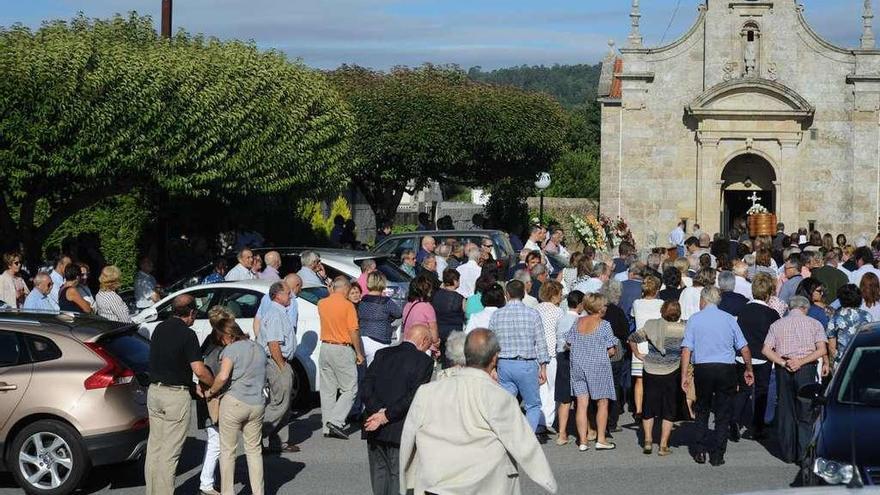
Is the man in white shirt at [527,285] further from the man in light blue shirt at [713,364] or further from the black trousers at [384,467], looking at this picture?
the black trousers at [384,467]

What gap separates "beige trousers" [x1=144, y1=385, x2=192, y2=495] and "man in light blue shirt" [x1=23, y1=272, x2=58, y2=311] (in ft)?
17.3

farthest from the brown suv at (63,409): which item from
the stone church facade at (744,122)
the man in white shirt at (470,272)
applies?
the stone church facade at (744,122)

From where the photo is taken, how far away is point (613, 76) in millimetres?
38000

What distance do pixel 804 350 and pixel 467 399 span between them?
6.30 meters

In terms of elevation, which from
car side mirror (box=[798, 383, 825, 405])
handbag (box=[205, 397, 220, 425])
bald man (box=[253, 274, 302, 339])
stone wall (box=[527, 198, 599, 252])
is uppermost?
stone wall (box=[527, 198, 599, 252])

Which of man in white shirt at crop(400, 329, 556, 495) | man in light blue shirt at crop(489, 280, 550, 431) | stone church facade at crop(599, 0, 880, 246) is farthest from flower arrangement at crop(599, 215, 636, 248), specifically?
man in white shirt at crop(400, 329, 556, 495)

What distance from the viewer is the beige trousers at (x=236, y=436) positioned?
413 inches

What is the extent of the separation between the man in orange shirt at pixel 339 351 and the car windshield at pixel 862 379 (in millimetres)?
5237

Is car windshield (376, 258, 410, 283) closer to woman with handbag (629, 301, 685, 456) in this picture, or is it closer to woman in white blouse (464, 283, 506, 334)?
woman in white blouse (464, 283, 506, 334)

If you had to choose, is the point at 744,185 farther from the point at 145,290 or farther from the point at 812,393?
the point at 812,393

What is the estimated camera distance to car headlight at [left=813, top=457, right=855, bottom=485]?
889 cm

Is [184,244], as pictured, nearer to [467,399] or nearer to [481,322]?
[481,322]

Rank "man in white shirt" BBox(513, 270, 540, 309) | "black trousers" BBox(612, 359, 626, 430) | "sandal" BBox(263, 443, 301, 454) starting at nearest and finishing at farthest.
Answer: "sandal" BBox(263, 443, 301, 454), "black trousers" BBox(612, 359, 626, 430), "man in white shirt" BBox(513, 270, 540, 309)

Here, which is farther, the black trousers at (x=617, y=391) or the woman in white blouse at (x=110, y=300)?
the woman in white blouse at (x=110, y=300)
